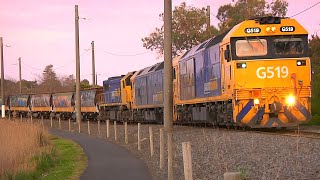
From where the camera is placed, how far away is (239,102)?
20.1 m

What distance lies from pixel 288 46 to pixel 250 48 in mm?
1486

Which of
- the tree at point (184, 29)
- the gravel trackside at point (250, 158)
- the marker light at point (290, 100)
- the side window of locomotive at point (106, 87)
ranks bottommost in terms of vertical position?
the gravel trackside at point (250, 158)

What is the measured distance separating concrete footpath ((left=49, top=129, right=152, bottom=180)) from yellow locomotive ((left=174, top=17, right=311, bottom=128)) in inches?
178

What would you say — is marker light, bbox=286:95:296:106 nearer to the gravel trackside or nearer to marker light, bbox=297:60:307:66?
marker light, bbox=297:60:307:66

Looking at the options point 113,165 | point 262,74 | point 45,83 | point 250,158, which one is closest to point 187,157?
point 250,158

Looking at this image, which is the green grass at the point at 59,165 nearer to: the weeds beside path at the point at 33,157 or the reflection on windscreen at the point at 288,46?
the weeds beside path at the point at 33,157

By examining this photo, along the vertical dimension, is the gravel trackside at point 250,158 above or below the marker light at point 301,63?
below

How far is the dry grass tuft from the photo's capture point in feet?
60.7

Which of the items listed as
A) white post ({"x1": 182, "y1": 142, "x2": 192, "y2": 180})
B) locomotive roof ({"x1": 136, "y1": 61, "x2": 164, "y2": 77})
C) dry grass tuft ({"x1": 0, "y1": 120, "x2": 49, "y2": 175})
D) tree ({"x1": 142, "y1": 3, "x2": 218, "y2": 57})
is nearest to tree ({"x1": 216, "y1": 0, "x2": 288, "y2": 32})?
tree ({"x1": 142, "y1": 3, "x2": 218, "y2": 57})

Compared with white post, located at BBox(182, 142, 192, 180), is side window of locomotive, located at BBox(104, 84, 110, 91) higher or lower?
higher

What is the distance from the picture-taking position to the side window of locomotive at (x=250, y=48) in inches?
813

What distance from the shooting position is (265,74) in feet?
66.9

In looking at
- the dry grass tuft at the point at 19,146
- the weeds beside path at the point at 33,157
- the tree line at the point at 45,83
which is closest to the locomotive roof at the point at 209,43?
the weeds beside path at the point at 33,157

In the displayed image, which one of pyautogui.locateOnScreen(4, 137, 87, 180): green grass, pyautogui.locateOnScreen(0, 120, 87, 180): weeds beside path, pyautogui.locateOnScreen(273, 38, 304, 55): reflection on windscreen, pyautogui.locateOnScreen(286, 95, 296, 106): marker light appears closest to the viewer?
pyautogui.locateOnScreen(4, 137, 87, 180): green grass
